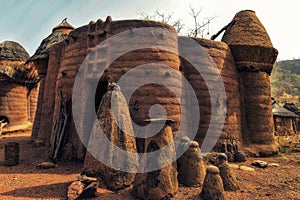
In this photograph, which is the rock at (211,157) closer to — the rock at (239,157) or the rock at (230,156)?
the rock at (230,156)

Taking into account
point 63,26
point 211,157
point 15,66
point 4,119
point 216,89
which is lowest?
point 211,157

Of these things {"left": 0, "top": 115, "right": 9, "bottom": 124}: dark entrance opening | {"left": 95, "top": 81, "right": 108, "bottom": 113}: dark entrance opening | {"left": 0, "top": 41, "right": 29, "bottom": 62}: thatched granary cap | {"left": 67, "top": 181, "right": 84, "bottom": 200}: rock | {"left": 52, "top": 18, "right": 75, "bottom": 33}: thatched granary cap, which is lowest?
{"left": 67, "top": 181, "right": 84, "bottom": 200}: rock

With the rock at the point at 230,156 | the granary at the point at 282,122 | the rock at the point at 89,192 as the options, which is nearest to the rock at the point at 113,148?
the rock at the point at 89,192

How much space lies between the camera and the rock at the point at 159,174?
5004 mm

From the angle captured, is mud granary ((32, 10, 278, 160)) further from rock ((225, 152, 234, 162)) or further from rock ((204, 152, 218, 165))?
rock ((225, 152, 234, 162))

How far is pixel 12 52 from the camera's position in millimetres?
19312

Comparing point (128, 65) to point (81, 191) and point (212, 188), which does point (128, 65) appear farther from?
point (212, 188)

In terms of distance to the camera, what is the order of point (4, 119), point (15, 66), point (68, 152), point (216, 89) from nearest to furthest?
1. point (68, 152)
2. point (216, 89)
3. point (4, 119)
4. point (15, 66)

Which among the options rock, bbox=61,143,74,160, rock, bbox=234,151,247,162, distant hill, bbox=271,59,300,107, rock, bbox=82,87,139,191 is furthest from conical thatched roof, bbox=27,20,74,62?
distant hill, bbox=271,59,300,107

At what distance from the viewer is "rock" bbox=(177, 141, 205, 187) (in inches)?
231

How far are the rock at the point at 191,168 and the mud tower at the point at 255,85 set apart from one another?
550cm

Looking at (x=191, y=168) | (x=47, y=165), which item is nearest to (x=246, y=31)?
(x=191, y=168)

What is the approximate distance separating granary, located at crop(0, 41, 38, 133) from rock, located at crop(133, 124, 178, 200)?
52.8ft

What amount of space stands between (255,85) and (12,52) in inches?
769
